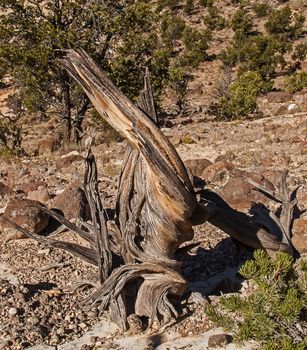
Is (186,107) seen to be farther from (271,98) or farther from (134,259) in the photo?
(134,259)

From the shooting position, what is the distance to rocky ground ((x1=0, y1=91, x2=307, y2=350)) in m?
5.95

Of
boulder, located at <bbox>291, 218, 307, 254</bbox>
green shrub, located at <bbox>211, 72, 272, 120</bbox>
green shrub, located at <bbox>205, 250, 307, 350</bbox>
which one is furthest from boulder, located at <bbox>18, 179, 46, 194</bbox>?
green shrub, located at <bbox>211, 72, 272, 120</bbox>

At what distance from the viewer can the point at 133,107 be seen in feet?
16.3

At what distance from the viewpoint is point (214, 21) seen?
3703cm

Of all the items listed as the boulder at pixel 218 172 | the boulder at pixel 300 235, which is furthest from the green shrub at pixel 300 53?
the boulder at pixel 300 235

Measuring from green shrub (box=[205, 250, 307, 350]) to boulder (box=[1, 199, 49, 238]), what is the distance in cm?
458

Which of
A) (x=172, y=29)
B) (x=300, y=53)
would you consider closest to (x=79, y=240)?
(x=300, y=53)

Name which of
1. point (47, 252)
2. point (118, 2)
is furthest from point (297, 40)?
point (47, 252)

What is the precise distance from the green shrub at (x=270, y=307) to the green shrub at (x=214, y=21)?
3384 centimetres

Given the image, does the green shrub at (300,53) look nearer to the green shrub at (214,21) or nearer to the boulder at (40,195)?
the green shrub at (214,21)

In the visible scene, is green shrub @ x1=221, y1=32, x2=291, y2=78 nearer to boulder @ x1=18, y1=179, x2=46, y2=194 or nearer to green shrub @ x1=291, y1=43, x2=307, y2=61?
green shrub @ x1=291, y1=43, x2=307, y2=61

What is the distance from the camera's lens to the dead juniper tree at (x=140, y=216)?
16.3 ft

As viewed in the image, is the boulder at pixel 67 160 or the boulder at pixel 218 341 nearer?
the boulder at pixel 218 341

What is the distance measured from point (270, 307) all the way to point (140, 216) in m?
1.84
